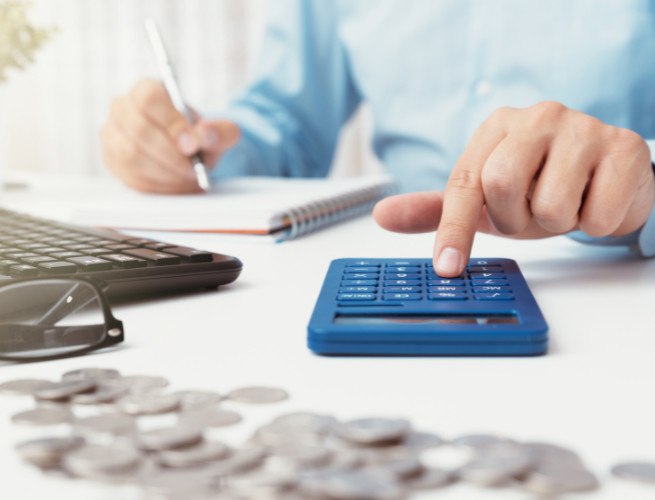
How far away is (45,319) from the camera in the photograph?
1.57 feet

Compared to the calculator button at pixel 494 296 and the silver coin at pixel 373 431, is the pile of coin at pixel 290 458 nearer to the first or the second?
the silver coin at pixel 373 431

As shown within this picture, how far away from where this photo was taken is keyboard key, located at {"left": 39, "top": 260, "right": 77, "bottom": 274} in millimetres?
536

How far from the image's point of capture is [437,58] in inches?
50.8

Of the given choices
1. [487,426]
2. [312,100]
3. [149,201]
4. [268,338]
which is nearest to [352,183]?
[149,201]

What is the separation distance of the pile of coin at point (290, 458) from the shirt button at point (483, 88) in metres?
0.96

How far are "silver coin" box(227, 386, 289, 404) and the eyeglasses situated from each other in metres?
0.12

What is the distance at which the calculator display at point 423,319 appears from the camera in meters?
0.46

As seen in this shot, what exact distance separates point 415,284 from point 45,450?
0.28 m

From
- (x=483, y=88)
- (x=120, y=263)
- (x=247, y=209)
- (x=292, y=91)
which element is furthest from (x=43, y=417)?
(x=292, y=91)

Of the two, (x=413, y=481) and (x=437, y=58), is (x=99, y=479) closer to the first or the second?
(x=413, y=481)

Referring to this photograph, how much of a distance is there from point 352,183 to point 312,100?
457mm

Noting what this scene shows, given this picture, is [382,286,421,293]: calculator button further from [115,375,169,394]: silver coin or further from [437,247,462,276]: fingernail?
[115,375,169,394]: silver coin

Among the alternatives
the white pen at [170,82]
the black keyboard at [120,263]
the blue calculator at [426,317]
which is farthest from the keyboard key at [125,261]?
the white pen at [170,82]

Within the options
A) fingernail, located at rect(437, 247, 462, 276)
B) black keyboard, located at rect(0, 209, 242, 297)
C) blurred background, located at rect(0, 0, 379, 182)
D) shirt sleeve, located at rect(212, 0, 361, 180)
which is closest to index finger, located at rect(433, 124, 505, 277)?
fingernail, located at rect(437, 247, 462, 276)
